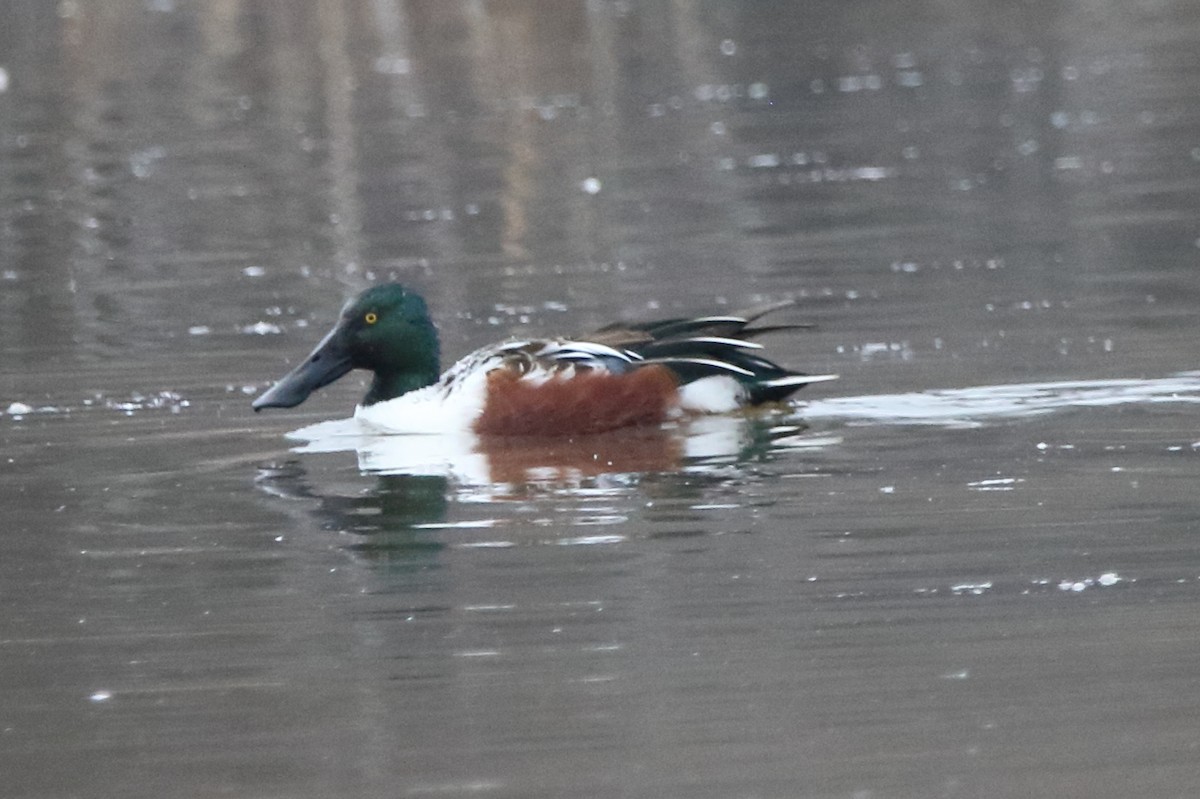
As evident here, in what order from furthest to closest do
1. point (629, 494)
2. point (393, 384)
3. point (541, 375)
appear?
point (393, 384) → point (541, 375) → point (629, 494)

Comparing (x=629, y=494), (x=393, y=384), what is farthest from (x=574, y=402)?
(x=629, y=494)

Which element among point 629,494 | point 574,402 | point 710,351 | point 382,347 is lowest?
point 629,494

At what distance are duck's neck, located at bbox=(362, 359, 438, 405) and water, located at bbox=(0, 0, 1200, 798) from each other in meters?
0.33

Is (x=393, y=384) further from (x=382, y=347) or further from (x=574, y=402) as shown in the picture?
(x=574, y=402)

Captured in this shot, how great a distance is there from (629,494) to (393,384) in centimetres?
218

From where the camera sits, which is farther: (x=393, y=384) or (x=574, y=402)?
(x=393, y=384)

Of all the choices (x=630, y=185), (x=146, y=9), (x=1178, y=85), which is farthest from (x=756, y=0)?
(x=630, y=185)

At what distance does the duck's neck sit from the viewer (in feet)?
35.7

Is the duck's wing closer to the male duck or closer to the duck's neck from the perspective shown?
the male duck

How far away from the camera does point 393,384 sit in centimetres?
1090

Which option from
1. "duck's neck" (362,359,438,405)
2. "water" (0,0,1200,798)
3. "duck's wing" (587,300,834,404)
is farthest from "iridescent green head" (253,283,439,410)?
"duck's wing" (587,300,834,404)

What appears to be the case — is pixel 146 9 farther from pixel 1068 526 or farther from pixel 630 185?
pixel 1068 526

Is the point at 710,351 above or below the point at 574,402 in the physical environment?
above

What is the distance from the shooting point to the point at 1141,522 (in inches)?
316
